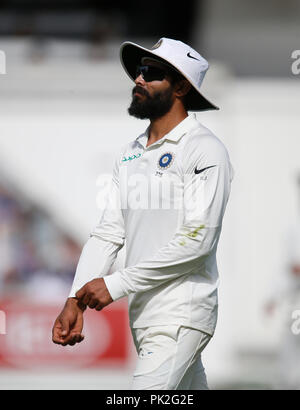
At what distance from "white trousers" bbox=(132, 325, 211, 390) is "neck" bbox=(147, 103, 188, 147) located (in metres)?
0.82

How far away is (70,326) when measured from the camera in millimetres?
4430

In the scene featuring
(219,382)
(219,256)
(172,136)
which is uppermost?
(172,136)

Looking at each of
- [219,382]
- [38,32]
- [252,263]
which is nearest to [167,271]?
[219,382]

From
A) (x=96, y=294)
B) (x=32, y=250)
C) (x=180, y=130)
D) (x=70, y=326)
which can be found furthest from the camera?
(x=32, y=250)

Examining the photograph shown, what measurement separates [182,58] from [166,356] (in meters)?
1.24

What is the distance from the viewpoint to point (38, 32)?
551 inches

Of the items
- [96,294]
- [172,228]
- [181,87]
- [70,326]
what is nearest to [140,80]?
[181,87]

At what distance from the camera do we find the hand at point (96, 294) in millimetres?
4320

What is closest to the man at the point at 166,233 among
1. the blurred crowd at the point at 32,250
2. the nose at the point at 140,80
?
the nose at the point at 140,80

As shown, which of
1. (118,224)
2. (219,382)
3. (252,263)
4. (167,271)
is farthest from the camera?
(252,263)

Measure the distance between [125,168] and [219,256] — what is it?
7287 millimetres

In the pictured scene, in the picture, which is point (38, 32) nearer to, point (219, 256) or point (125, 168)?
point (219, 256)

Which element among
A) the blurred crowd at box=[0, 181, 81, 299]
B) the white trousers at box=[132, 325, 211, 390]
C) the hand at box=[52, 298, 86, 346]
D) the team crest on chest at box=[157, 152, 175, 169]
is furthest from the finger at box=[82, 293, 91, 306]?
the blurred crowd at box=[0, 181, 81, 299]

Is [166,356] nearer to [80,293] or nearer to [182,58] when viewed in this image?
[80,293]
